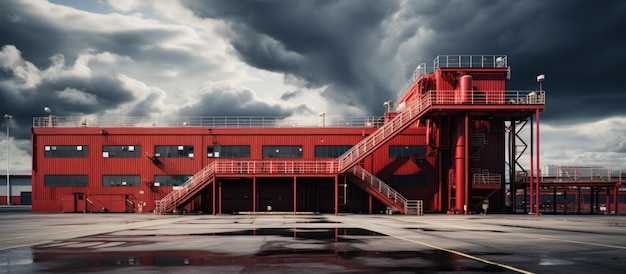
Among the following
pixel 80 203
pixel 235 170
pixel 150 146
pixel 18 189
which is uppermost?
pixel 150 146

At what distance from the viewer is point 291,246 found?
61.0ft

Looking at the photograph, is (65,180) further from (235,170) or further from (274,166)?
(274,166)

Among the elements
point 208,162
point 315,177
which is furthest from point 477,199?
point 208,162

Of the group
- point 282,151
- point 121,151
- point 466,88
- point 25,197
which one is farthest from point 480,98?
point 25,197

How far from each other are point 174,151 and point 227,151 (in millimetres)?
5851

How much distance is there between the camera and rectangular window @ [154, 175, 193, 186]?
57.2m

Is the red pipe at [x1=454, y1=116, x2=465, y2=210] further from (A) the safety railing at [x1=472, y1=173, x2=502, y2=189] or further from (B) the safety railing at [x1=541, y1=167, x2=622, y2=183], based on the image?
(B) the safety railing at [x1=541, y1=167, x2=622, y2=183]

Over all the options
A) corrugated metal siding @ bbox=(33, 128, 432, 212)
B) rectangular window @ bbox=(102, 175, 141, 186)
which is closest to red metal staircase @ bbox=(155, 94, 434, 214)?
corrugated metal siding @ bbox=(33, 128, 432, 212)

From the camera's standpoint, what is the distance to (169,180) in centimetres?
5725

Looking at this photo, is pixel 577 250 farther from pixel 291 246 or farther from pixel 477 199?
pixel 477 199

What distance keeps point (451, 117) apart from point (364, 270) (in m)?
42.4

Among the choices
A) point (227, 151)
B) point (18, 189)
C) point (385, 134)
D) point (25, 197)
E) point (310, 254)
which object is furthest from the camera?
point (18, 189)

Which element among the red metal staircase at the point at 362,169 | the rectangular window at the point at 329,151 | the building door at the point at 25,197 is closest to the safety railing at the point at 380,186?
the red metal staircase at the point at 362,169

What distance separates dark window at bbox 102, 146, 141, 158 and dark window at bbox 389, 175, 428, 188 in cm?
2804
